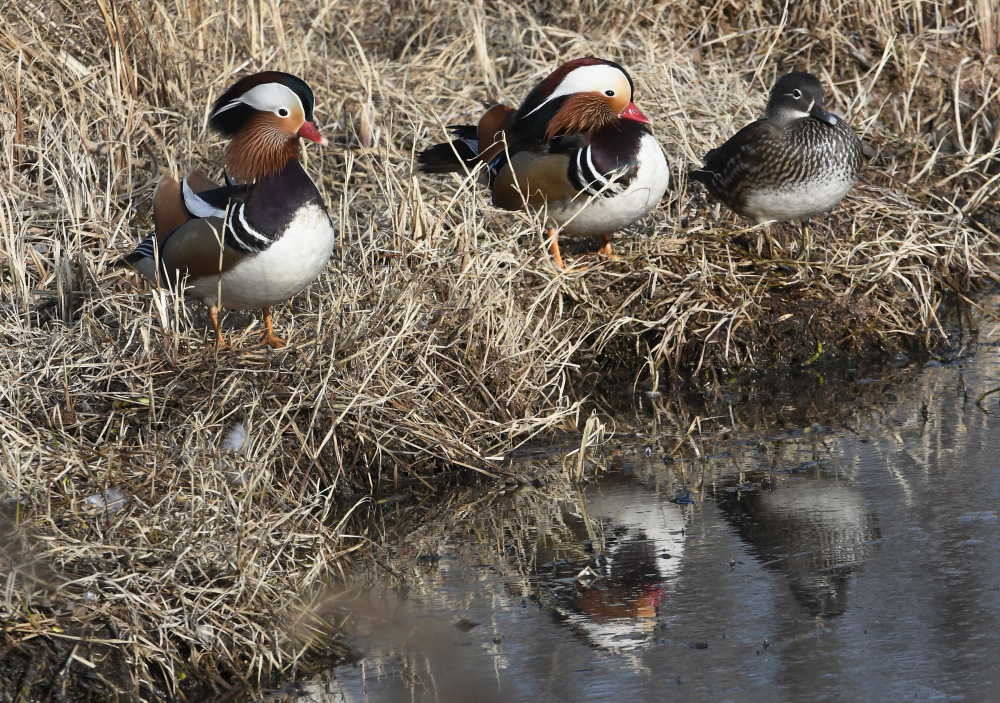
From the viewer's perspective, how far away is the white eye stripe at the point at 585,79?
17.5 ft

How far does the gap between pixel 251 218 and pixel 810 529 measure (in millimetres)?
2012

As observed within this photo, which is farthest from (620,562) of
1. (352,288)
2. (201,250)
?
(201,250)

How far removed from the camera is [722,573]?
3369 mm

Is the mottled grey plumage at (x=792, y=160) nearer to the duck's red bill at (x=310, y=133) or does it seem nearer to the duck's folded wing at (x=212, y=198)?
the duck's red bill at (x=310, y=133)

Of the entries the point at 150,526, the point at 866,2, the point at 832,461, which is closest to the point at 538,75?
the point at 866,2

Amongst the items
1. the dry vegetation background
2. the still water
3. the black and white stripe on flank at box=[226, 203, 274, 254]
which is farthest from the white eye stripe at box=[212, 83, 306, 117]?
the still water

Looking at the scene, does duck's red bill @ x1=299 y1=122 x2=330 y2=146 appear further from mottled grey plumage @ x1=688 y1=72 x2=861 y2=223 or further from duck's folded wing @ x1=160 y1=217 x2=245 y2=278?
mottled grey plumage @ x1=688 y1=72 x2=861 y2=223

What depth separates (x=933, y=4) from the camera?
740 centimetres

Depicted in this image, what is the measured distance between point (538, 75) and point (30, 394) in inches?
146

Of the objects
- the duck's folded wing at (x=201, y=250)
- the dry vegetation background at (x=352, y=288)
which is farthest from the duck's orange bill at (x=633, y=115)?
the duck's folded wing at (x=201, y=250)

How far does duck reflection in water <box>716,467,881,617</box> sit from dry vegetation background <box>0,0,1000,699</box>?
2.58 feet

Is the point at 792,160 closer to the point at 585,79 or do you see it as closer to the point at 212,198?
the point at 585,79

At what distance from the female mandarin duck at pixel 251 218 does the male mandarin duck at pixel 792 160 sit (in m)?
1.75

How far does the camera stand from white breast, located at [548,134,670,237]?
504cm
